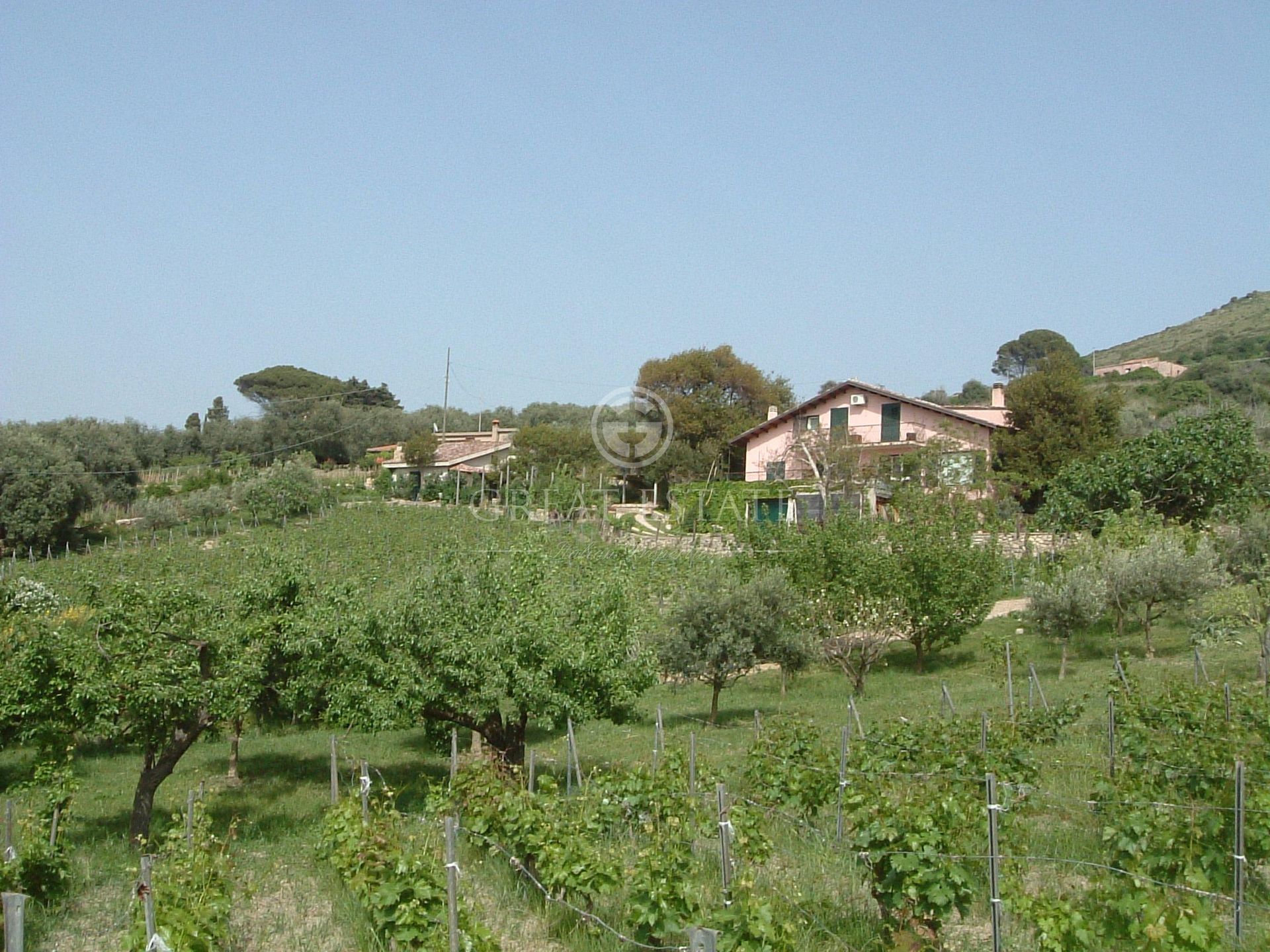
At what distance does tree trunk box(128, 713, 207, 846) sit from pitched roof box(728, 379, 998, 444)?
35.7 m

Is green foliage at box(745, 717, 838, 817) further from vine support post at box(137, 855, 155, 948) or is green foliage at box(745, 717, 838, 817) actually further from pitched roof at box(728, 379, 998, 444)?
pitched roof at box(728, 379, 998, 444)

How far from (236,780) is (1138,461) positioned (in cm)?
2594

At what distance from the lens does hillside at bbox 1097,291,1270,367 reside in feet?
318

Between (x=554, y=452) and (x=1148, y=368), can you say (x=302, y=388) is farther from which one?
(x=1148, y=368)

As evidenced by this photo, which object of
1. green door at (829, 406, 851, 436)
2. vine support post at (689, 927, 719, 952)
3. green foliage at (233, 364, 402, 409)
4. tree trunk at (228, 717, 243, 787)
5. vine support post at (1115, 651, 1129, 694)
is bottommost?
tree trunk at (228, 717, 243, 787)

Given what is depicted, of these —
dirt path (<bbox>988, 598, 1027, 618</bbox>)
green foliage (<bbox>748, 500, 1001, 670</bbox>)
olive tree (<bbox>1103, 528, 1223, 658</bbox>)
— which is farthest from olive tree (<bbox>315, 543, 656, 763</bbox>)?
dirt path (<bbox>988, 598, 1027, 618</bbox>)

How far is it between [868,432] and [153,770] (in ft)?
122

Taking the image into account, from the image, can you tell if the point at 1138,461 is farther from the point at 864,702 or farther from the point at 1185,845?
the point at 1185,845

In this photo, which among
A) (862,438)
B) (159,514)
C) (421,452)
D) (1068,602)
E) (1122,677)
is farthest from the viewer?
(421,452)

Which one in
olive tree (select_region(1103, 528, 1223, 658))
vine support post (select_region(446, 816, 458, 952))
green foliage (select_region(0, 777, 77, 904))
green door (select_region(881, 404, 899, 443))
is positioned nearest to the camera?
vine support post (select_region(446, 816, 458, 952))

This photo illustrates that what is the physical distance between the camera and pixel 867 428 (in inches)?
1794

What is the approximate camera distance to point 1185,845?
7586mm

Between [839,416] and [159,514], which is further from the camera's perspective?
[159,514]

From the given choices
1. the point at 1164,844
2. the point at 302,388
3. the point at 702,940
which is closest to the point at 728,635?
the point at 1164,844
